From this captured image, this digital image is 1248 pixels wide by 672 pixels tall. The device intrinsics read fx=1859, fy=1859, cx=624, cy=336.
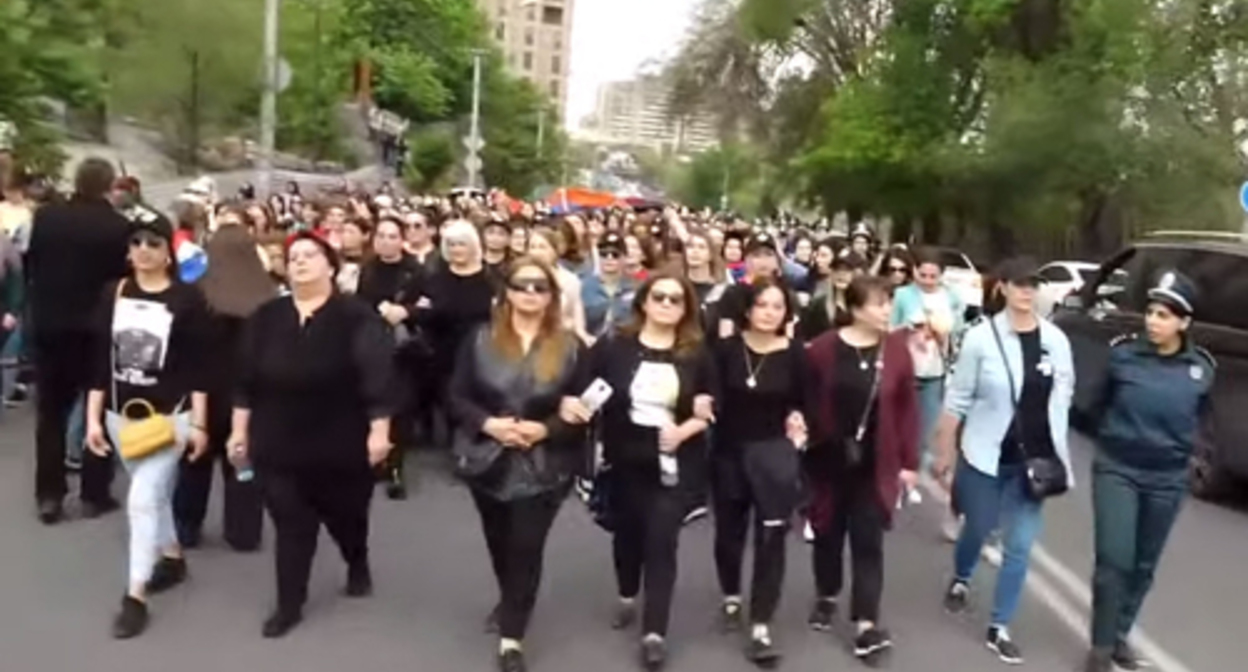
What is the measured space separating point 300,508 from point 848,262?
5.31 m

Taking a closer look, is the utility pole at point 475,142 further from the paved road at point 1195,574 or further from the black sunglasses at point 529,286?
the black sunglasses at point 529,286

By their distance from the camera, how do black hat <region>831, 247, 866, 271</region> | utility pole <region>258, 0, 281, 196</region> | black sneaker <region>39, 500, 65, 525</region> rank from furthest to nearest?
utility pole <region>258, 0, 281, 196</region> < black hat <region>831, 247, 866, 271</region> < black sneaker <region>39, 500, 65, 525</region>

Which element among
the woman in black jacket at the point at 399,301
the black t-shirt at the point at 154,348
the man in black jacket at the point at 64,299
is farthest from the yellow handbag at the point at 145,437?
the woman in black jacket at the point at 399,301

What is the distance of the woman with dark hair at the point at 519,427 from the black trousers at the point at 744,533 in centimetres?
73

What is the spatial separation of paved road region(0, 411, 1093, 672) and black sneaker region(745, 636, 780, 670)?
51mm

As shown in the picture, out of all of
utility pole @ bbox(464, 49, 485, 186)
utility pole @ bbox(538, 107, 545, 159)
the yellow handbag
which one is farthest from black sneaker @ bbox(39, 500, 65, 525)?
utility pole @ bbox(538, 107, 545, 159)

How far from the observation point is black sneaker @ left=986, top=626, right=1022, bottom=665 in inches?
317

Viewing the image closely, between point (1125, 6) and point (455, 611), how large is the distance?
A: 31300 mm

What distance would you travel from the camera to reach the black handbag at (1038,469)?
26.6 feet

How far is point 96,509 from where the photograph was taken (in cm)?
991

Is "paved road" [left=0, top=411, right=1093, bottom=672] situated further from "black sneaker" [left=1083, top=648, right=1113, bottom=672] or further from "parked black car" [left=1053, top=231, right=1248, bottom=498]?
"parked black car" [left=1053, top=231, right=1248, bottom=498]

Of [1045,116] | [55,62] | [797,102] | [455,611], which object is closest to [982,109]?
[1045,116]

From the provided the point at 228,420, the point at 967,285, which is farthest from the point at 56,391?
the point at 967,285

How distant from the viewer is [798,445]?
25.3 feet
